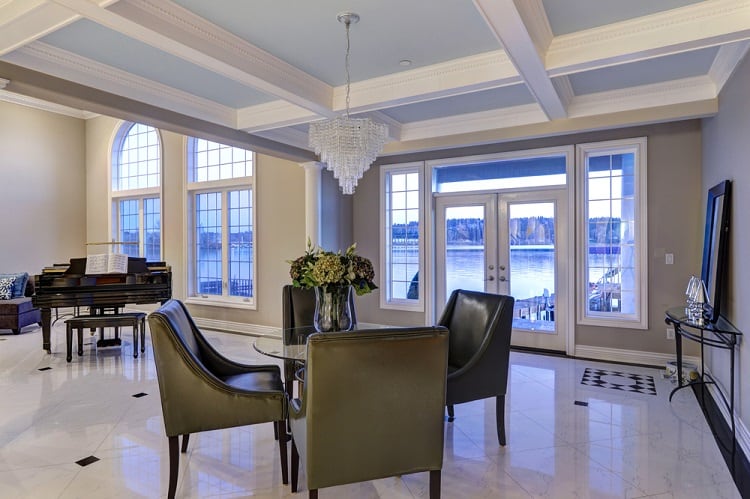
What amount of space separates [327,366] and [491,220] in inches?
165

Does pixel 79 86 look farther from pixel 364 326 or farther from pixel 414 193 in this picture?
pixel 414 193

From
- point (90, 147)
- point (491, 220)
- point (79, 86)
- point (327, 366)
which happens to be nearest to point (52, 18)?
point (79, 86)

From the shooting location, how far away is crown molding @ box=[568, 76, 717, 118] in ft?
12.9

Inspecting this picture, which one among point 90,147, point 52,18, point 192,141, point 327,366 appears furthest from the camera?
point 90,147

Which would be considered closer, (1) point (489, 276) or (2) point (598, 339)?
(2) point (598, 339)

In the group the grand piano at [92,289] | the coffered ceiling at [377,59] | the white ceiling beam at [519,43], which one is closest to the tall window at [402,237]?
the coffered ceiling at [377,59]

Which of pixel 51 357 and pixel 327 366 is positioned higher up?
pixel 327 366

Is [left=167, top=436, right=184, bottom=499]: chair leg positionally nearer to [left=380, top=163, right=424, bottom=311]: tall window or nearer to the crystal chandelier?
the crystal chandelier

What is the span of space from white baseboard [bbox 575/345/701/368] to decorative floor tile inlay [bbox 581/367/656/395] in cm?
38

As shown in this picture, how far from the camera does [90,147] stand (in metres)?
8.61

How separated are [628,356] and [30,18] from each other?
19.0ft

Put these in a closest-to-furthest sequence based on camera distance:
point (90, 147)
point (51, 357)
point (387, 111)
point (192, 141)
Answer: point (387, 111)
point (51, 357)
point (192, 141)
point (90, 147)

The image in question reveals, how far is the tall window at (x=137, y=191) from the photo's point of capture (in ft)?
25.7

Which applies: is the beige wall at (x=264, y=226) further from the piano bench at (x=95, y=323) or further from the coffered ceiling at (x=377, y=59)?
the piano bench at (x=95, y=323)
